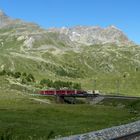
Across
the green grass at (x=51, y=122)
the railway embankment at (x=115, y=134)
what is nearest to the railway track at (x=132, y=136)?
the railway embankment at (x=115, y=134)

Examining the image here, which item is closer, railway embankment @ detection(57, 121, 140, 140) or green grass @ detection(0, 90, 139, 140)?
railway embankment @ detection(57, 121, 140, 140)

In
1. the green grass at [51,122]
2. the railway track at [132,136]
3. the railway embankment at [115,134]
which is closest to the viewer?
the railway embankment at [115,134]

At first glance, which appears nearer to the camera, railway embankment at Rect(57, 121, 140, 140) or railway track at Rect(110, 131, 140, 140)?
railway embankment at Rect(57, 121, 140, 140)

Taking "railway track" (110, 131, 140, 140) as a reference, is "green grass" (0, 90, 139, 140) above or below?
below

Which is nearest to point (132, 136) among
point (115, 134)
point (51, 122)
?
point (115, 134)

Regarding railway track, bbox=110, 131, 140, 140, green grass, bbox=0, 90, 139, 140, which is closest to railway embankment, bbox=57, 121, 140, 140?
railway track, bbox=110, 131, 140, 140

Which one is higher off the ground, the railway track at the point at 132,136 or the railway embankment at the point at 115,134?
the railway embankment at the point at 115,134

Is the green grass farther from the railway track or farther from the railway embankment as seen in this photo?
the railway embankment

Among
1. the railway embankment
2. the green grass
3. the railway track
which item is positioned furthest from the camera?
the green grass

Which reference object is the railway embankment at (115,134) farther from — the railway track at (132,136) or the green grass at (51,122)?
the green grass at (51,122)

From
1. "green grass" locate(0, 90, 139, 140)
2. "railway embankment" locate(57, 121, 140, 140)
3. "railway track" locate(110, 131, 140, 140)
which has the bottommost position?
"green grass" locate(0, 90, 139, 140)

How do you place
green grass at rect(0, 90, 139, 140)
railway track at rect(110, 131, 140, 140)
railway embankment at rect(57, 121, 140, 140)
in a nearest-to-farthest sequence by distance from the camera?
railway embankment at rect(57, 121, 140, 140) < railway track at rect(110, 131, 140, 140) < green grass at rect(0, 90, 139, 140)

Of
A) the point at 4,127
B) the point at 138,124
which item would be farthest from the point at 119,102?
the point at 138,124

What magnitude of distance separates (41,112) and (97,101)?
10039 cm
